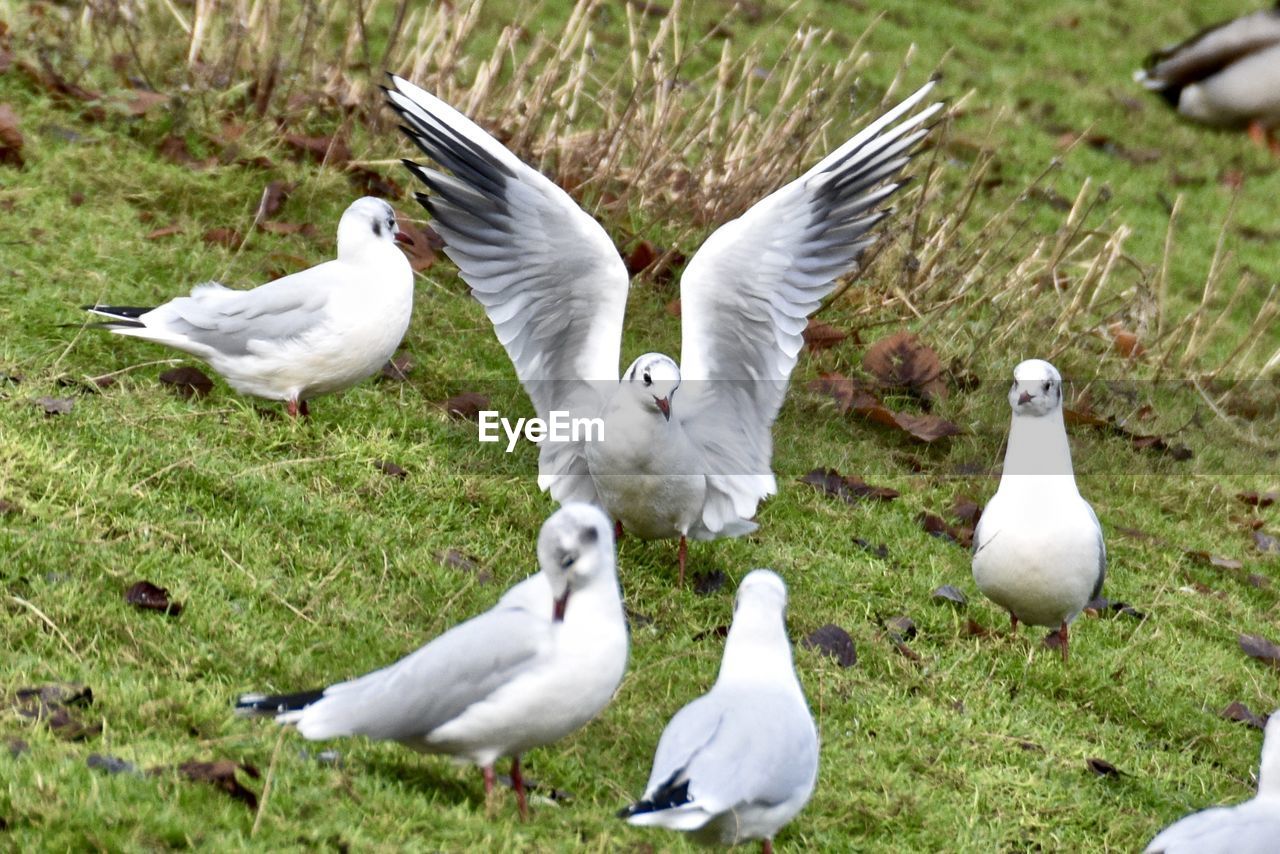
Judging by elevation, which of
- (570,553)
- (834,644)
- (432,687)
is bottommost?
(834,644)

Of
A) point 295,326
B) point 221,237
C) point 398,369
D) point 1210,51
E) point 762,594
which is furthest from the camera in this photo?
point 1210,51

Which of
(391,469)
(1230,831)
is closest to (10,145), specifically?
(391,469)

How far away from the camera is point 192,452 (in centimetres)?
468

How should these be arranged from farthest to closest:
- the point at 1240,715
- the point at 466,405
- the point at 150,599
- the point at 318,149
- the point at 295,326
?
the point at 318,149
the point at 466,405
the point at 295,326
the point at 1240,715
the point at 150,599

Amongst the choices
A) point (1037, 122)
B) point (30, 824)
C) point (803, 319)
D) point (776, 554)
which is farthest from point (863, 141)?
point (1037, 122)

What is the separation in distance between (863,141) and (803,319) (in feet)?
1.99

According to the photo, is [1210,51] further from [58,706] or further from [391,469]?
[58,706]

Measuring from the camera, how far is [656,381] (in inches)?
182

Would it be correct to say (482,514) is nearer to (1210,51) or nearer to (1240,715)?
(1240,715)

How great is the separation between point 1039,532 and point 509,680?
2107mm

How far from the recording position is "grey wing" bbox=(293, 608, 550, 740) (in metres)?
3.04

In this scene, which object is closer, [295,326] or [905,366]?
[295,326]

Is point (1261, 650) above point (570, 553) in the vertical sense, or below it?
below

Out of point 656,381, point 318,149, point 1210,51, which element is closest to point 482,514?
point 656,381
